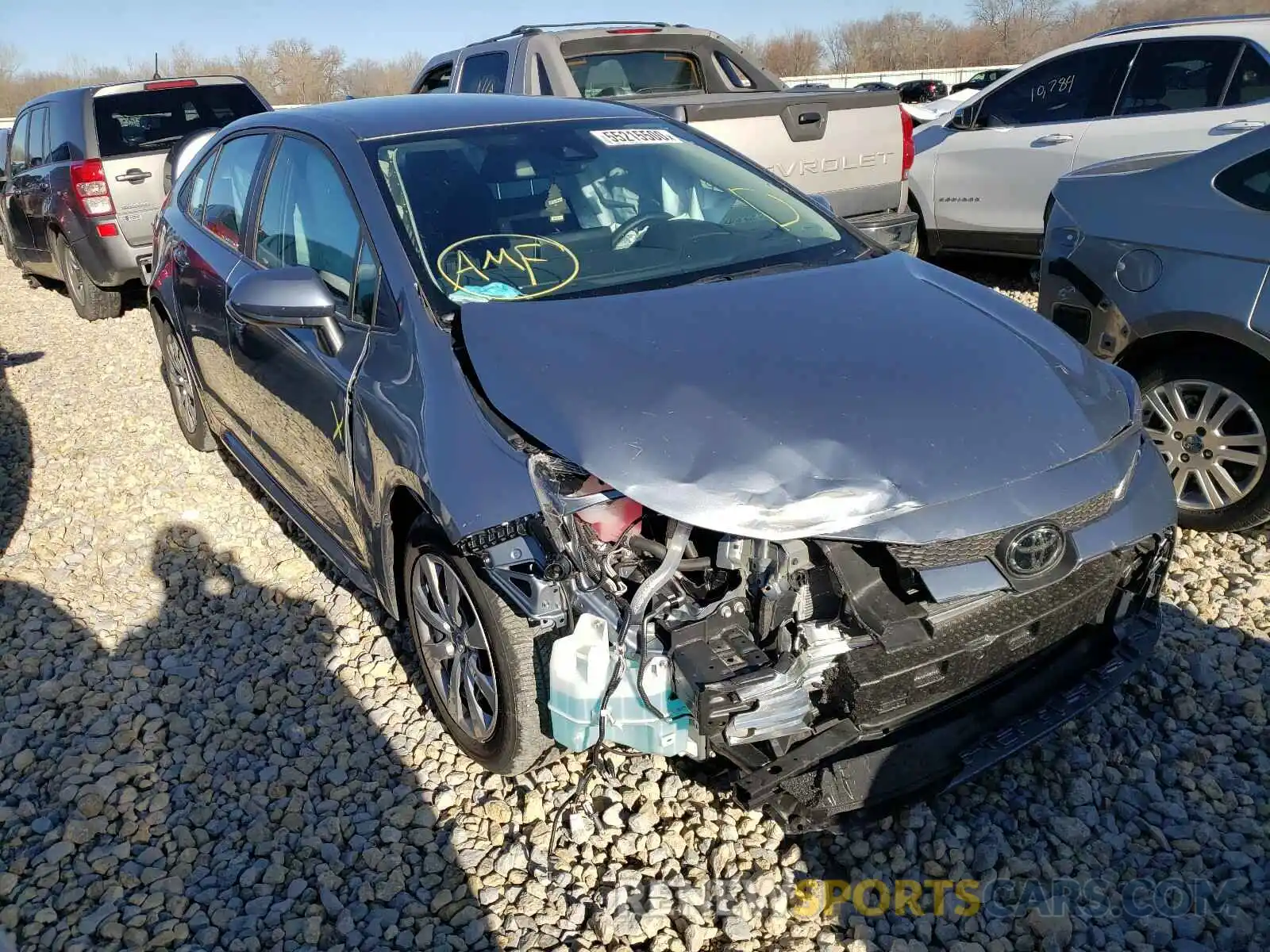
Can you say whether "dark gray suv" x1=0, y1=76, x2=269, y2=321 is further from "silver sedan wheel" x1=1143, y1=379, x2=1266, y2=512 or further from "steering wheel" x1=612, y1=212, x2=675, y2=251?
"silver sedan wheel" x1=1143, y1=379, x2=1266, y2=512

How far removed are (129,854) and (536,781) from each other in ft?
3.79

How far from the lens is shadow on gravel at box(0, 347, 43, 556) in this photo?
16.0ft

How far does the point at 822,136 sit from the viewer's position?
596cm

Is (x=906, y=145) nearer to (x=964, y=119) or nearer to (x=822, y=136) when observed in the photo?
(x=822, y=136)

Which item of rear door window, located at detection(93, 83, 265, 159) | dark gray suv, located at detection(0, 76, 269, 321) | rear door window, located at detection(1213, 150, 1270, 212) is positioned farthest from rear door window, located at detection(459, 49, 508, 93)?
rear door window, located at detection(1213, 150, 1270, 212)

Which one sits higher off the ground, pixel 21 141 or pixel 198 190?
pixel 198 190

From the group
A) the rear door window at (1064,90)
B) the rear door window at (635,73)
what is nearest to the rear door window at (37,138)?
the rear door window at (635,73)

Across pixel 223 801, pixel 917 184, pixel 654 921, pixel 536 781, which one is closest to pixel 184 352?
pixel 223 801

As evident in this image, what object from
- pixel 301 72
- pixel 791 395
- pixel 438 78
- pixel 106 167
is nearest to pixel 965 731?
pixel 791 395

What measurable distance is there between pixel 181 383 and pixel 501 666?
3627 millimetres

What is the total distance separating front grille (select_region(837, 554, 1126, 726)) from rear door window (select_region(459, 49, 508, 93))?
18.8ft

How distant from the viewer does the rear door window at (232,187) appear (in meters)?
3.88

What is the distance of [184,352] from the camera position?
482 cm

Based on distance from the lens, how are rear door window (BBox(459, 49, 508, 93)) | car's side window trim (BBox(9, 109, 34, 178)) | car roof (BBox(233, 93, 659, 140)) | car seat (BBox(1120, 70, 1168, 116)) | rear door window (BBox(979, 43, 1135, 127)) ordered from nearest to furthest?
car roof (BBox(233, 93, 659, 140))
car seat (BBox(1120, 70, 1168, 116))
rear door window (BBox(979, 43, 1135, 127))
rear door window (BBox(459, 49, 508, 93))
car's side window trim (BBox(9, 109, 34, 178))
